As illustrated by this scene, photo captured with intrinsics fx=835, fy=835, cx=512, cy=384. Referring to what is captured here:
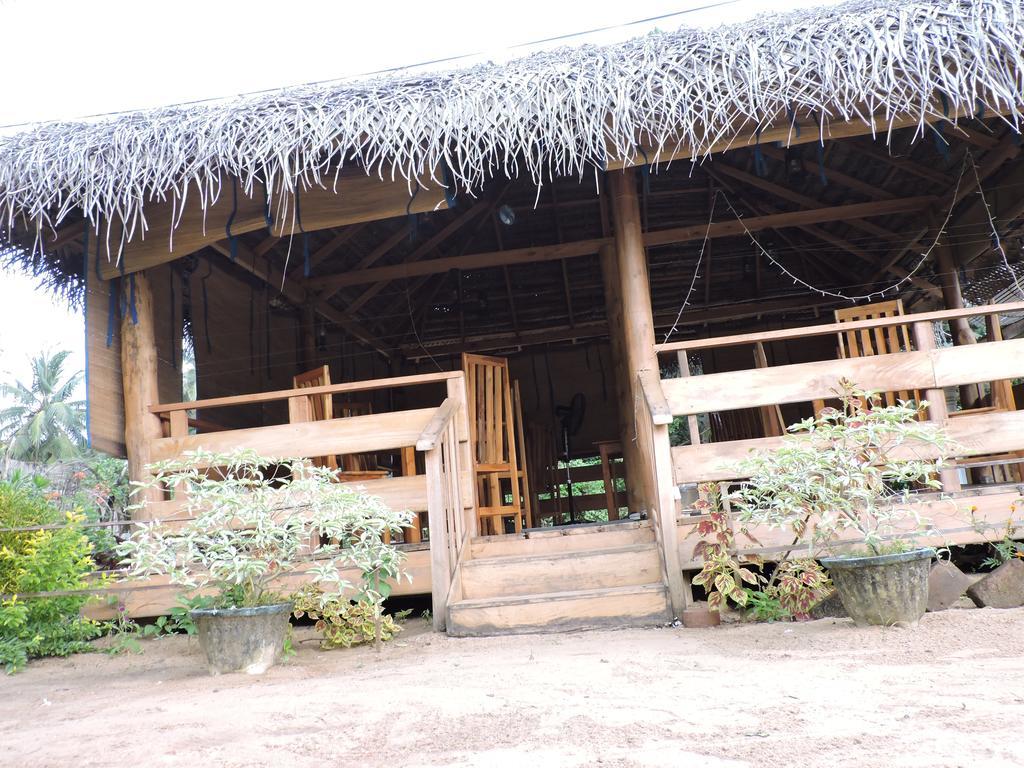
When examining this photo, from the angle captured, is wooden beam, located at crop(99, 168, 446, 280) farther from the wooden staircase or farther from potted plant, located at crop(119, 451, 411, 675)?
the wooden staircase

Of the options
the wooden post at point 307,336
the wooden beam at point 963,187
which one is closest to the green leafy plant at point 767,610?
the wooden beam at point 963,187

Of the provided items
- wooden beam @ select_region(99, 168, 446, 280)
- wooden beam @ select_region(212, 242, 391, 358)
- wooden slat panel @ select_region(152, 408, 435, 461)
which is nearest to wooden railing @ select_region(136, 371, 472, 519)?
wooden slat panel @ select_region(152, 408, 435, 461)

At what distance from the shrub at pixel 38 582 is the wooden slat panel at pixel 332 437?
84 centimetres

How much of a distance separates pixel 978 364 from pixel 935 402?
0.29 meters

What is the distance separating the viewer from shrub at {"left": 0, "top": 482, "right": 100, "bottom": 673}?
12.4 feet

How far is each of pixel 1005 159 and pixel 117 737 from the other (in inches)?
234

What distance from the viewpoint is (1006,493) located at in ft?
13.1

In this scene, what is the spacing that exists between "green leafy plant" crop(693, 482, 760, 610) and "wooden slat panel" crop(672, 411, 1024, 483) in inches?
17.7

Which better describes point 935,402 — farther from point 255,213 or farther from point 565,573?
point 255,213

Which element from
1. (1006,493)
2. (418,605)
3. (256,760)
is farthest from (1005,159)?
(256,760)

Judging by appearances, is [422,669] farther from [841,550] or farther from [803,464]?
[841,550]

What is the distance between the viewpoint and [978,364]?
163 inches

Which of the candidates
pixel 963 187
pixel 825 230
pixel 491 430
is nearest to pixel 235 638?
pixel 491 430

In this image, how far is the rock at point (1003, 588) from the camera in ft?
11.0
